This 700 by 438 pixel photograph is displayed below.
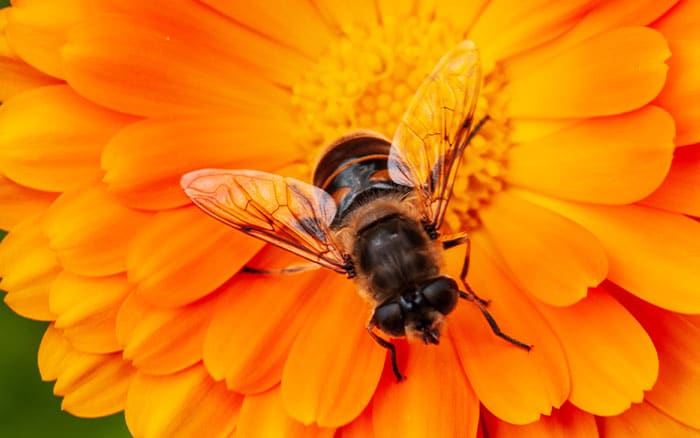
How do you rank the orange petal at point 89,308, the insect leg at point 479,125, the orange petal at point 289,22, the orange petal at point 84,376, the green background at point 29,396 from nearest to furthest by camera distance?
the orange petal at point 89,308 < the orange petal at point 84,376 < the insect leg at point 479,125 < the orange petal at point 289,22 < the green background at point 29,396

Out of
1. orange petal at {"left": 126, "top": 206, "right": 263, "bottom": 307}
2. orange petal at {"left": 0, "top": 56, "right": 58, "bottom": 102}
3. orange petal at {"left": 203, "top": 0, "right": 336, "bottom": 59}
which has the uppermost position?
orange petal at {"left": 203, "top": 0, "right": 336, "bottom": 59}

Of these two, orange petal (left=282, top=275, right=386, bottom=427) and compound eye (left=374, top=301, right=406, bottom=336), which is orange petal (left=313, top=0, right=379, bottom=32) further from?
compound eye (left=374, top=301, right=406, bottom=336)

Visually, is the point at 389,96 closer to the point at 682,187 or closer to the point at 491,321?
the point at 491,321

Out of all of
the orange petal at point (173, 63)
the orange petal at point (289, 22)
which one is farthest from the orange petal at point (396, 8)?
the orange petal at point (173, 63)

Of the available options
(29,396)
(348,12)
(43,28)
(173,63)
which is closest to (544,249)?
(348,12)

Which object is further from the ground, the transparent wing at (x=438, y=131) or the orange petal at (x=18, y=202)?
the transparent wing at (x=438, y=131)

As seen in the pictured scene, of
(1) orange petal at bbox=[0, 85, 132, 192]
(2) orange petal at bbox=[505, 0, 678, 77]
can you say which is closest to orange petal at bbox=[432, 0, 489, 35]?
(2) orange petal at bbox=[505, 0, 678, 77]

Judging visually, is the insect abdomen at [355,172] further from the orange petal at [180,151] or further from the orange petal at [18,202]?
the orange petal at [18,202]
